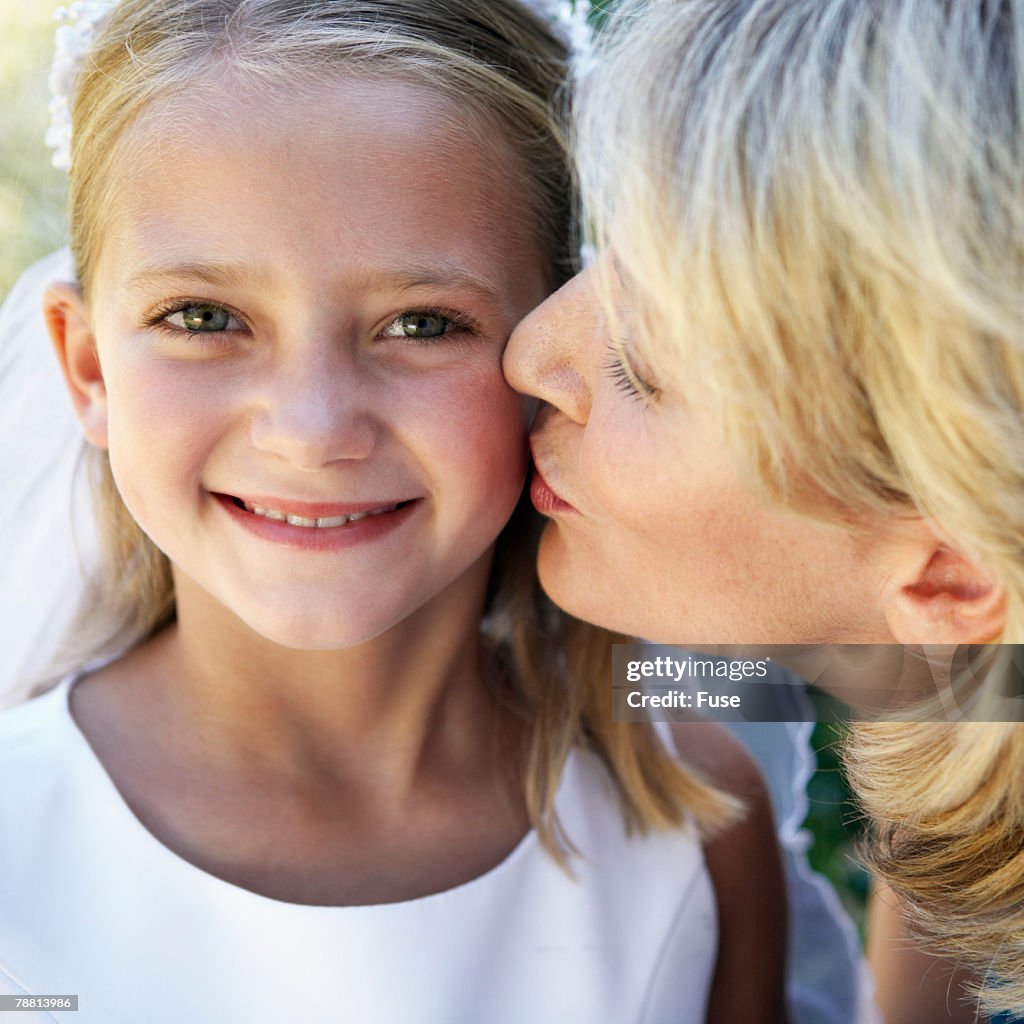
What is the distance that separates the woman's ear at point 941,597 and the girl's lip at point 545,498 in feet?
1.69

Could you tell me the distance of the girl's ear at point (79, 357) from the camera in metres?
1.89

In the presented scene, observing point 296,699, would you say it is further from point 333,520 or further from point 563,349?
point 563,349

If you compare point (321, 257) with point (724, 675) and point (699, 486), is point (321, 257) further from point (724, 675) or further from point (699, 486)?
point (724, 675)

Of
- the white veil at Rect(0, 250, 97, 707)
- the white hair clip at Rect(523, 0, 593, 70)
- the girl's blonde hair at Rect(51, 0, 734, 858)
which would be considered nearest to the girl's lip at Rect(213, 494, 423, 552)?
the girl's blonde hair at Rect(51, 0, 734, 858)

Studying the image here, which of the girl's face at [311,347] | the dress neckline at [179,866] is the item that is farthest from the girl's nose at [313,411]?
the dress neckline at [179,866]

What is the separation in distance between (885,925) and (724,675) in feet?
1.99

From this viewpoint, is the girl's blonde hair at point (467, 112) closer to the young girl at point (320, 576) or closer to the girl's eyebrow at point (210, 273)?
the young girl at point (320, 576)

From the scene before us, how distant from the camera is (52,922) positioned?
169 cm

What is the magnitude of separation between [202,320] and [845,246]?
2.99ft

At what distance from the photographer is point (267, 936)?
1.74m

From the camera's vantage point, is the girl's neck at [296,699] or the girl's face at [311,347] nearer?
the girl's face at [311,347]

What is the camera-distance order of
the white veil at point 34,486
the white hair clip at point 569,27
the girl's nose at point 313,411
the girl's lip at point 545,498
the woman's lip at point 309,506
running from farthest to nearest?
1. the white veil at point 34,486
2. the white hair clip at point 569,27
3. the girl's lip at point 545,498
4. the woman's lip at point 309,506
5. the girl's nose at point 313,411

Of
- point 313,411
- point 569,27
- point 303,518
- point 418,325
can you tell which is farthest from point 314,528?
point 569,27

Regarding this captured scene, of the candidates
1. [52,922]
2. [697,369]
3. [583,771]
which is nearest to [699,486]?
[697,369]
